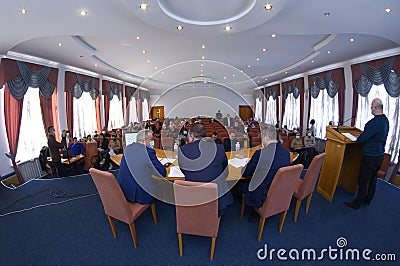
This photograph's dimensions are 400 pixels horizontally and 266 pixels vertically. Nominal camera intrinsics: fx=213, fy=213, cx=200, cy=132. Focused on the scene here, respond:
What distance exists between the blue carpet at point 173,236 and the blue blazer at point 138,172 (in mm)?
582

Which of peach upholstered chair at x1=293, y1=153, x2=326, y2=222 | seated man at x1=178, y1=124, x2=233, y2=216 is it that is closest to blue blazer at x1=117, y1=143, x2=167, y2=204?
seated man at x1=178, y1=124, x2=233, y2=216

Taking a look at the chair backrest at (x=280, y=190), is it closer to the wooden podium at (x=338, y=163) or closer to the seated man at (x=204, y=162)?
the seated man at (x=204, y=162)

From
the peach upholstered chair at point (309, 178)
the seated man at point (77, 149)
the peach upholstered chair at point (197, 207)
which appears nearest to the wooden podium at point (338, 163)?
the peach upholstered chair at point (309, 178)

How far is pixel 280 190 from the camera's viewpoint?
2480 mm

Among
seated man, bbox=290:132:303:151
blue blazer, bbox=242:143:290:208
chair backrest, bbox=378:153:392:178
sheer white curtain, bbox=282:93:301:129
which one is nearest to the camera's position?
blue blazer, bbox=242:143:290:208

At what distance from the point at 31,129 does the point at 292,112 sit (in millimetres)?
10792

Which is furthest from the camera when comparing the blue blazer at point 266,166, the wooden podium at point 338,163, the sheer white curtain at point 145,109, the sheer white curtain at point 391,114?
the sheer white curtain at point 145,109

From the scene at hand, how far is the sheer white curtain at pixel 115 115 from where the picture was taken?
35.4ft

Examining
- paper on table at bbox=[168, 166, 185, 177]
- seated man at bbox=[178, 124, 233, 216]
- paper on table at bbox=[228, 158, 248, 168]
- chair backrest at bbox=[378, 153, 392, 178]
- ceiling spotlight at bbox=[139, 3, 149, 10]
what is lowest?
chair backrest at bbox=[378, 153, 392, 178]

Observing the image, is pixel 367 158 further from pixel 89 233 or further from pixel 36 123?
pixel 36 123

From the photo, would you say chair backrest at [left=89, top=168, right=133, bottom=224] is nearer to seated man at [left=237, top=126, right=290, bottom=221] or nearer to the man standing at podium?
seated man at [left=237, top=126, right=290, bottom=221]

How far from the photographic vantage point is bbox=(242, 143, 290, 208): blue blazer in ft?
8.30

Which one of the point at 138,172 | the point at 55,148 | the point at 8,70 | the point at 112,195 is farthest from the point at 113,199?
the point at 8,70

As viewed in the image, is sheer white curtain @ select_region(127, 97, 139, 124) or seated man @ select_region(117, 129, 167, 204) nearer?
seated man @ select_region(117, 129, 167, 204)
